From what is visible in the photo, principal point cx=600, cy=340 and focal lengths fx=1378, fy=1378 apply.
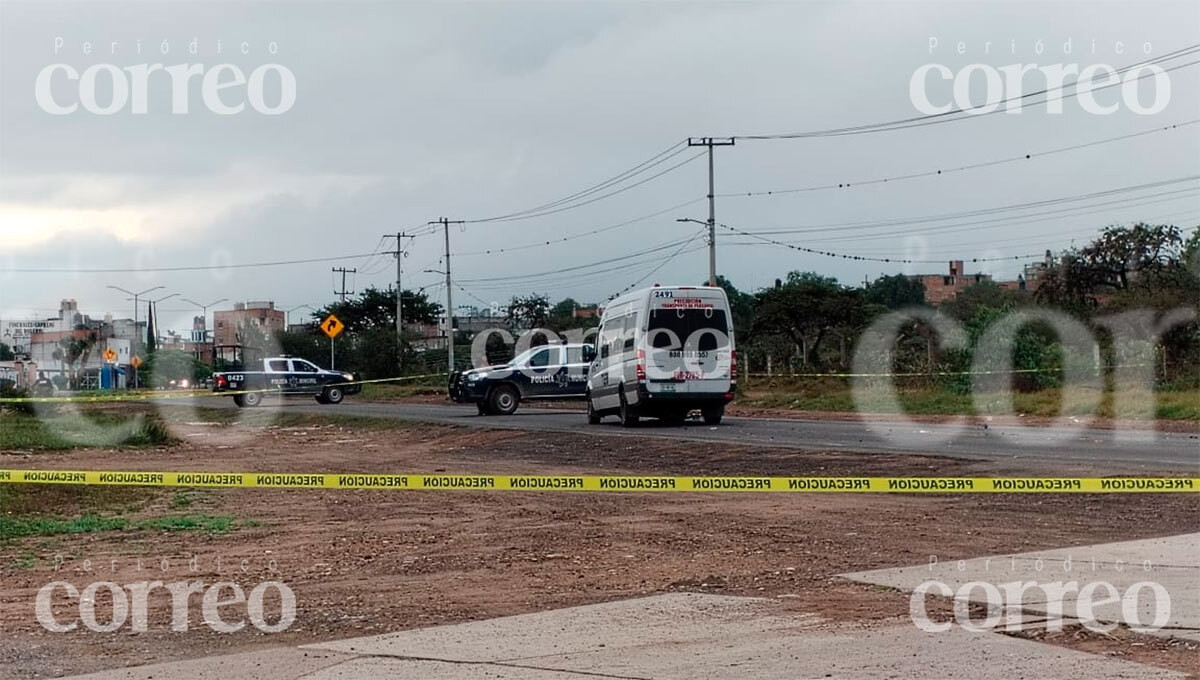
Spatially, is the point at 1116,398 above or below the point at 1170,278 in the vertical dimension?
below

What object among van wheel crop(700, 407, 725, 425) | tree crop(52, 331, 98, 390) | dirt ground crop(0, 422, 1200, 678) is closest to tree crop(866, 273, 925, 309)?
tree crop(52, 331, 98, 390)

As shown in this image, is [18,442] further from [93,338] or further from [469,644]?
[93,338]

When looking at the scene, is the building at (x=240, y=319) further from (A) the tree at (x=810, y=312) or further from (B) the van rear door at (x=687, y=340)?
(B) the van rear door at (x=687, y=340)

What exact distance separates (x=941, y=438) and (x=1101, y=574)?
517 inches

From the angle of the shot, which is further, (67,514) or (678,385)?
(678,385)

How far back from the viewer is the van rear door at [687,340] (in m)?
26.9

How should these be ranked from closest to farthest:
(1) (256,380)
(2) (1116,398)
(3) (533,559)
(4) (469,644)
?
(4) (469,644)
(3) (533,559)
(2) (1116,398)
(1) (256,380)

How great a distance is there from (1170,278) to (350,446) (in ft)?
98.3

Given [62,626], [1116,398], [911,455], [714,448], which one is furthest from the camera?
[1116,398]

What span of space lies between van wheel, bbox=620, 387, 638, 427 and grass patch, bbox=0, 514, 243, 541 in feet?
48.7

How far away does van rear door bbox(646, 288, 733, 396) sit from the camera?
26891 millimetres

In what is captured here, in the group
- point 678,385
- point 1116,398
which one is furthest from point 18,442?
point 1116,398

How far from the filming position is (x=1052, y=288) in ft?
202

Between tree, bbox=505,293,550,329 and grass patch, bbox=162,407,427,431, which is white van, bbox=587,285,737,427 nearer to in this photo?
grass patch, bbox=162,407,427,431
